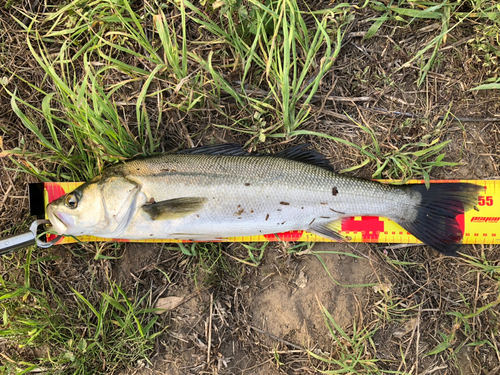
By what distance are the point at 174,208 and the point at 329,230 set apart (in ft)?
5.16

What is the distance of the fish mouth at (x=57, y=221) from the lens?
305 cm

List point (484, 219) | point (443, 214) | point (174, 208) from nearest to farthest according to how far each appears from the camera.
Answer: point (174, 208) → point (443, 214) → point (484, 219)

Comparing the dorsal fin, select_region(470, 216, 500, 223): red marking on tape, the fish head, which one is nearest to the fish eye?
the fish head

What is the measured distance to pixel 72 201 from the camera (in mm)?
3059

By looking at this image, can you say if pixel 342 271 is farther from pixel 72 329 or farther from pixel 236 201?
pixel 72 329

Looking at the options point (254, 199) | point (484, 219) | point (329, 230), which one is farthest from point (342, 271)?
point (484, 219)

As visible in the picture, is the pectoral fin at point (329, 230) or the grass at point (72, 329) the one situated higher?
the pectoral fin at point (329, 230)

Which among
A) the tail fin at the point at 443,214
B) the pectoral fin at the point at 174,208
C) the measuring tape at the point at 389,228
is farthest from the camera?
the measuring tape at the point at 389,228

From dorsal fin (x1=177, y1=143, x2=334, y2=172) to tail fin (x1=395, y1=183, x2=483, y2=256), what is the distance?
0.97 m

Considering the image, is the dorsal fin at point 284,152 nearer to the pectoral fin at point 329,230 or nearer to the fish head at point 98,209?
the pectoral fin at point 329,230

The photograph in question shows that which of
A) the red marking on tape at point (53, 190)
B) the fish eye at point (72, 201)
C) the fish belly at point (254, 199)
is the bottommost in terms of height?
the fish belly at point (254, 199)

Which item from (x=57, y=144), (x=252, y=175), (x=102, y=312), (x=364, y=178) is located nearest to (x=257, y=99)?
(x=252, y=175)

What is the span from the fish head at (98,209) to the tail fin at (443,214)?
8.96 ft

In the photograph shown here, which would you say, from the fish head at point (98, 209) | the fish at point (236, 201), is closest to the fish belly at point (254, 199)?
the fish at point (236, 201)
